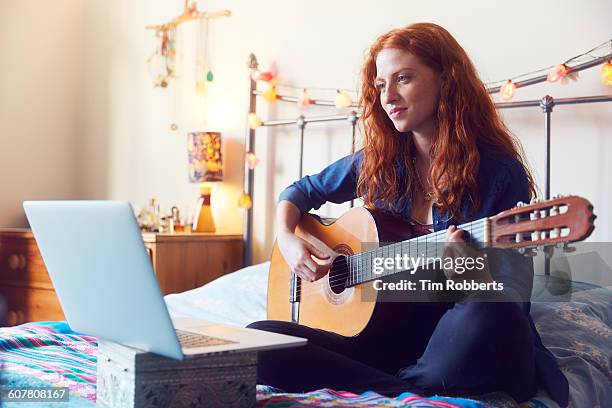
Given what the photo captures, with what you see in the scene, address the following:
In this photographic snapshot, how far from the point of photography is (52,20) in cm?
349

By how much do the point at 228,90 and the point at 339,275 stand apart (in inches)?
62.4

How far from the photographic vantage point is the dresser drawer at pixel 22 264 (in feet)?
9.31

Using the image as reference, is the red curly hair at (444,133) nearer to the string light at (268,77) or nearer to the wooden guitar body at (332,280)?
the wooden guitar body at (332,280)

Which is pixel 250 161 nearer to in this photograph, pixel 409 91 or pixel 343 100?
pixel 343 100

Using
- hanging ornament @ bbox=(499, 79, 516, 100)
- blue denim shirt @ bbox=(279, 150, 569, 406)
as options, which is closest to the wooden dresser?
hanging ornament @ bbox=(499, 79, 516, 100)

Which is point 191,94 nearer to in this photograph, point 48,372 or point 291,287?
point 291,287

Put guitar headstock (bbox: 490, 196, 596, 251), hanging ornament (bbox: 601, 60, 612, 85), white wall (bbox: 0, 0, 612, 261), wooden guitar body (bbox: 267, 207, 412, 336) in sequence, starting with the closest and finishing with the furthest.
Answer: guitar headstock (bbox: 490, 196, 596, 251) < wooden guitar body (bbox: 267, 207, 412, 336) < hanging ornament (bbox: 601, 60, 612, 85) < white wall (bbox: 0, 0, 612, 261)

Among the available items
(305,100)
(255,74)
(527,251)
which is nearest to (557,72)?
(305,100)

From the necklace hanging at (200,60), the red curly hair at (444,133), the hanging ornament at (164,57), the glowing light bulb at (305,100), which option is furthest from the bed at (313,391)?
the hanging ornament at (164,57)

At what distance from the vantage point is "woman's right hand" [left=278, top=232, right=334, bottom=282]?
1.61 meters

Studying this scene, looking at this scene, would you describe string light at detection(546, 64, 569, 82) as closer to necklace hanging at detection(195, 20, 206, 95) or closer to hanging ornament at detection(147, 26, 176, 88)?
necklace hanging at detection(195, 20, 206, 95)

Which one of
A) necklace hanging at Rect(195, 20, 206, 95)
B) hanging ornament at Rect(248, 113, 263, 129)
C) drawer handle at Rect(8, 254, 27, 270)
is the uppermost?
necklace hanging at Rect(195, 20, 206, 95)

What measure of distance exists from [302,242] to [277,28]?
139 cm

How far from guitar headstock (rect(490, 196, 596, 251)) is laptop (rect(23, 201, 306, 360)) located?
356mm
